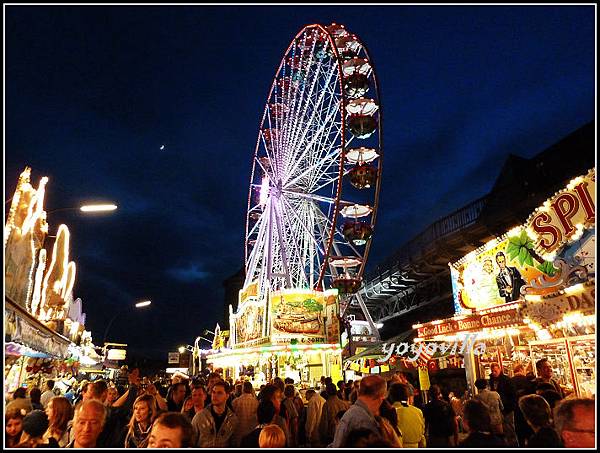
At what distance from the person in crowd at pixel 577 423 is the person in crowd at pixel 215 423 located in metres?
3.34

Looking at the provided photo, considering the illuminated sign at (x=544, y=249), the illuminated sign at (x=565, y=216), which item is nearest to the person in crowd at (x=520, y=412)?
the illuminated sign at (x=544, y=249)

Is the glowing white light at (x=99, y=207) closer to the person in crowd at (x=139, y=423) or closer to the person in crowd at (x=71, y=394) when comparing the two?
the person in crowd at (x=71, y=394)

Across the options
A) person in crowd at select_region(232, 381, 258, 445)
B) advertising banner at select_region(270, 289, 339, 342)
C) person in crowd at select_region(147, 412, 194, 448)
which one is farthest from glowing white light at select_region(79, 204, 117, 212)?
advertising banner at select_region(270, 289, 339, 342)

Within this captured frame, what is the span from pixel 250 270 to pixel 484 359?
58.5 feet

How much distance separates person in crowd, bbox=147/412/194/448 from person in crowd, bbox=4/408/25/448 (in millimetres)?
2162

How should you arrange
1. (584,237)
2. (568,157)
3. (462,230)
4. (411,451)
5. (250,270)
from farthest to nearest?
1. (250,270)
2. (462,230)
3. (568,157)
4. (584,237)
5. (411,451)

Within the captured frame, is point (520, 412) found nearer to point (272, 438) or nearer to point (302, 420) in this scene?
point (302, 420)

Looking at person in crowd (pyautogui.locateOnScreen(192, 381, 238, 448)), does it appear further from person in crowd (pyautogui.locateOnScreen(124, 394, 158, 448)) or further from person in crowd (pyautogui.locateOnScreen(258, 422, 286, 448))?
person in crowd (pyautogui.locateOnScreen(258, 422, 286, 448))

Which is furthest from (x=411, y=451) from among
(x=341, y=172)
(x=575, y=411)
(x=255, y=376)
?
(x=255, y=376)

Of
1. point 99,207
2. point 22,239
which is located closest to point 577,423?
point 99,207

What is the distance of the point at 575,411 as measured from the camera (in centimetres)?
320

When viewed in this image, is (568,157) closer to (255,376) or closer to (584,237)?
(584,237)

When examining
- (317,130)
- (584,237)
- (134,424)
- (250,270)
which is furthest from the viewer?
(250,270)

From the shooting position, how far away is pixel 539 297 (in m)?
8.93
